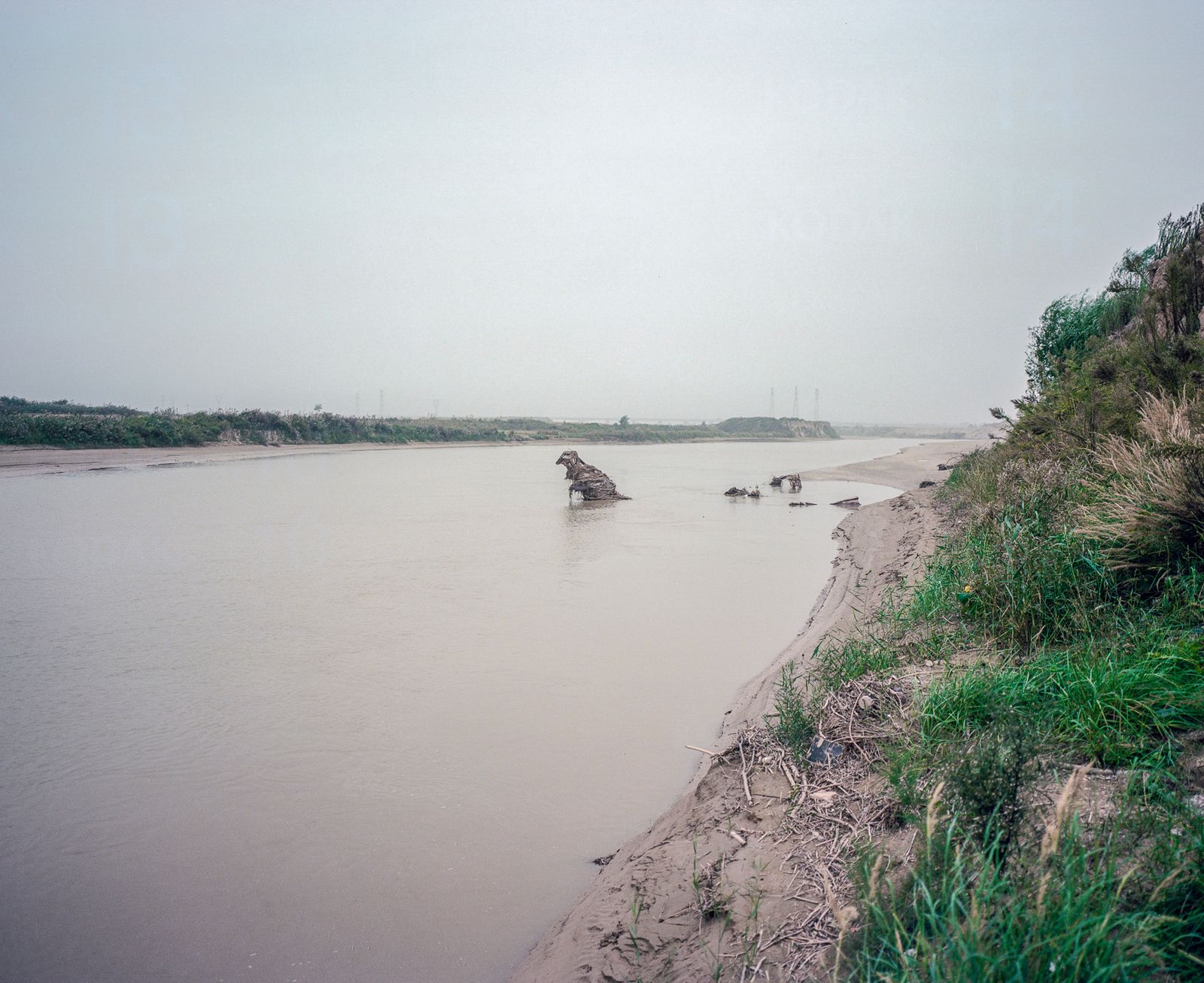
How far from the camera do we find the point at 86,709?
17.3ft

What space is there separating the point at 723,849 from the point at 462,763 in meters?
2.21

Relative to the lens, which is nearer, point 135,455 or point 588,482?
point 588,482

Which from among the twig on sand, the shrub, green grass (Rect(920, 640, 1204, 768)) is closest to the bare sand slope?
the twig on sand

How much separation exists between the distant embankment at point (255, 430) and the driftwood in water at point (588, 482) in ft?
88.2

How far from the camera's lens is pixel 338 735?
4961 millimetres

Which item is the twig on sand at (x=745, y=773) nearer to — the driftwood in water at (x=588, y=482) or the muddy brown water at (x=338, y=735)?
the muddy brown water at (x=338, y=735)

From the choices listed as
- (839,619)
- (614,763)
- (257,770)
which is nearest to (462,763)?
(614,763)

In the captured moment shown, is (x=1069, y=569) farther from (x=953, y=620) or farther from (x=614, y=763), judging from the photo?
(x=614, y=763)

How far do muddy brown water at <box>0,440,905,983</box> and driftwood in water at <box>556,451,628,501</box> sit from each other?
26.2ft

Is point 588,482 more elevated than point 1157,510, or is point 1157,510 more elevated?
point 1157,510

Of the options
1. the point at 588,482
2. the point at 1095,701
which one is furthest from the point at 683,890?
the point at 588,482

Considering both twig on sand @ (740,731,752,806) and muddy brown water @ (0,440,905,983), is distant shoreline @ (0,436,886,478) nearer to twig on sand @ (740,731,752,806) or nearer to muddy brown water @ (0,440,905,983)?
muddy brown water @ (0,440,905,983)

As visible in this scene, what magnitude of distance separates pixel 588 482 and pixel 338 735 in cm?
1580

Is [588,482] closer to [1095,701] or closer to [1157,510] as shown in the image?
[1157,510]
